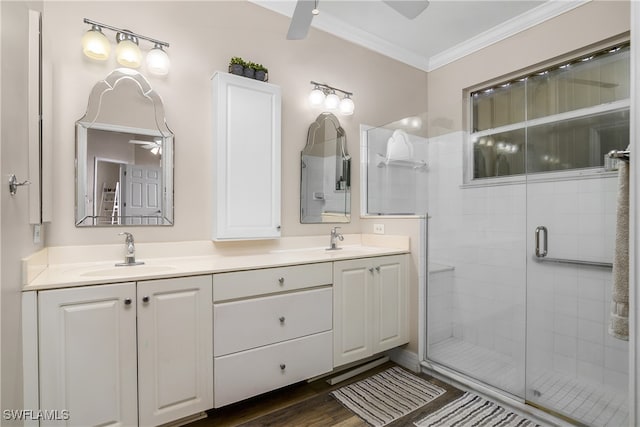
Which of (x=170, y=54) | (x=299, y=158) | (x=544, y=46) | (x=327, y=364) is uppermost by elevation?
(x=544, y=46)

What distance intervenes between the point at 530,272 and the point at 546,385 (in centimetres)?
68

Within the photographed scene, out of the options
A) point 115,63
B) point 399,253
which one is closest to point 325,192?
point 399,253

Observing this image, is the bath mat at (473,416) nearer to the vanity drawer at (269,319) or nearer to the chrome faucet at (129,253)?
the vanity drawer at (269,319)

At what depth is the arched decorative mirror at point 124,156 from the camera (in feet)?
5.96

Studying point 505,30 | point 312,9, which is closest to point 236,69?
point 312,9

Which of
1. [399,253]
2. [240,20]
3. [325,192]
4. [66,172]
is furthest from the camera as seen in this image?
[325,192]

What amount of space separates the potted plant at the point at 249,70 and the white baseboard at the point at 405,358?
2312 millimetres

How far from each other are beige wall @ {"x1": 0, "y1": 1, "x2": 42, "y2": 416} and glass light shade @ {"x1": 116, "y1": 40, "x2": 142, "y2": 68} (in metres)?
0.49

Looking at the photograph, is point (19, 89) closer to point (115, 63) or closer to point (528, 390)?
point (115, 63)

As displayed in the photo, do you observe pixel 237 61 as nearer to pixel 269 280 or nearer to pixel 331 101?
pixel 331 101

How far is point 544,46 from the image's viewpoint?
2.53 metres

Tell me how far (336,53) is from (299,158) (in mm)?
1021

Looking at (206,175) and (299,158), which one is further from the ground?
(299,158)

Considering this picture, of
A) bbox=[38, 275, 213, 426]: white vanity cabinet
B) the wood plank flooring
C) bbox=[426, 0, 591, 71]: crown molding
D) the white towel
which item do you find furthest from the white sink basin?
bbox=[426, 0, 591, 71]: crown molding
